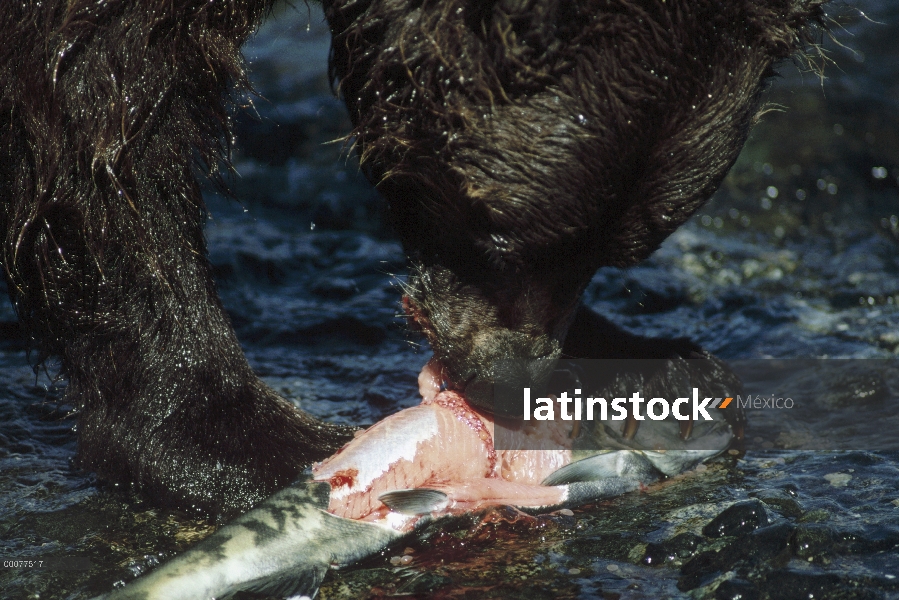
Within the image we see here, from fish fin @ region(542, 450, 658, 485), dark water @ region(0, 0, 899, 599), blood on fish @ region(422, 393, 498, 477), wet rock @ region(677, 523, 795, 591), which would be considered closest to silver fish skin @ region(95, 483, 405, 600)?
dark water @ region(0, 0, 899, 599)

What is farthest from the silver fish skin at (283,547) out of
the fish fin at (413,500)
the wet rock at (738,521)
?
the wet rock at (738,521)

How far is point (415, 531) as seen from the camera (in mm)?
3266

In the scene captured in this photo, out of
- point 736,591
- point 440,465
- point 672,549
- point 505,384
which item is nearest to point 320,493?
point 440,465

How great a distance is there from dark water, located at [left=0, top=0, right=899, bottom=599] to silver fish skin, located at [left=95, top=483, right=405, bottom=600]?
0.41 ft

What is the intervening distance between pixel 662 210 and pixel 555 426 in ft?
2.85

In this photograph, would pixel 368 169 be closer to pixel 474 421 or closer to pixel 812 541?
pixel 474 421

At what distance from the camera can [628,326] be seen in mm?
5664

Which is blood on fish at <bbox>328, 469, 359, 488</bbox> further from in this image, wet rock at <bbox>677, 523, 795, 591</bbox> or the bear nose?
wet rock at <bbox>677, 523, 795, 591</bbox>

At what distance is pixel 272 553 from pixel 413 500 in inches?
18.3

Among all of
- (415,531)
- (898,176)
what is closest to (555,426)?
(415,531)

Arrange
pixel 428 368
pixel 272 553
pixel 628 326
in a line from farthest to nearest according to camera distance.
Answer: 1. pixel 628 326
2. pixel 428 368
3. pixel 272 553

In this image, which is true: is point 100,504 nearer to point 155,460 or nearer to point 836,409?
point 155,460

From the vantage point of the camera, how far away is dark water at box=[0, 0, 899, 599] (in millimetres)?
3137

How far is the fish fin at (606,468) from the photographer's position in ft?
11.5
